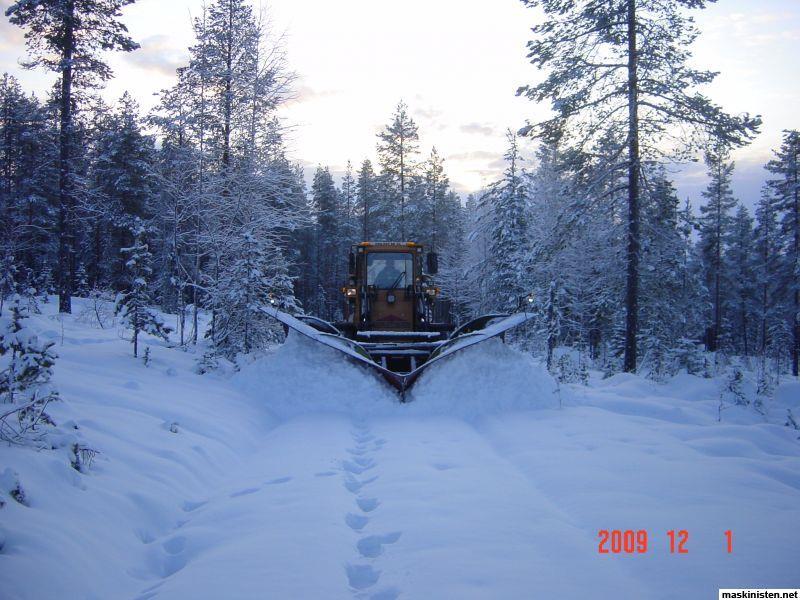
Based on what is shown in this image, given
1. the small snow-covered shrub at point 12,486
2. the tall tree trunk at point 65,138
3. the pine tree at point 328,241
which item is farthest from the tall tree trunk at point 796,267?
the pine tree at point 328,241

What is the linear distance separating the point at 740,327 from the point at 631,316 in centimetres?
3891

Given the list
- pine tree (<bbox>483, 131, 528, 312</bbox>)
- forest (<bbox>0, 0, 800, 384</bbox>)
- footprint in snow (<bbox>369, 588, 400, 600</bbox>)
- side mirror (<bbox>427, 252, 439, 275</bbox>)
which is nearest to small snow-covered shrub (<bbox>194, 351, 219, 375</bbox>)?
forest (<bbox>0, 0, 800, 384</bbox>)

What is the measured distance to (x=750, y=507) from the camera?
11.9 ft

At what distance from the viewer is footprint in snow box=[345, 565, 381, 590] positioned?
2809 mm

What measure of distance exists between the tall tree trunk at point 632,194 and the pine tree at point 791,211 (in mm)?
19517

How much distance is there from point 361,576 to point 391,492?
1263 mm

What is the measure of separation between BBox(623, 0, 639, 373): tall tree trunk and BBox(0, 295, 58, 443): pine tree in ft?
38.3

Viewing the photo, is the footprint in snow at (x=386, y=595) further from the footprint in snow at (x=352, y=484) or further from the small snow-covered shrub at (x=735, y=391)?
the small snow-covered shrub at (x=735, y=391)

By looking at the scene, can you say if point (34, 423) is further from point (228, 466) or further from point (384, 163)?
point (384, 163)

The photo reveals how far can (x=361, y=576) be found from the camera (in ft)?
9.50

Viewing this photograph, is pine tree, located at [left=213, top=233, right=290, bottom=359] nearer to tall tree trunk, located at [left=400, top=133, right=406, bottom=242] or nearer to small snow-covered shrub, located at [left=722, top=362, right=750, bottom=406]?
small snow-covered shrub, located at [left=722, top=362, right=750, bottom=406]

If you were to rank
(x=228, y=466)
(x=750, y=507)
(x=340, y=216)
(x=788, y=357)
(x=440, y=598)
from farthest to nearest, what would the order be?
(x=340, y=216) < (x=788, y=357) < (x=228, y=466) < (x=750, y=507) < (x=440, y=598)

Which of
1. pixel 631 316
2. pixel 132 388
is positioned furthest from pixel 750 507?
pixel 631 316

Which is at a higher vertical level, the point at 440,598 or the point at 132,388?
the point at 132,388
